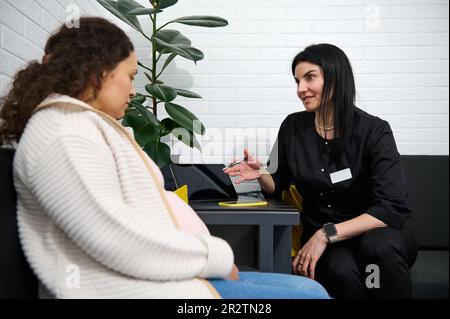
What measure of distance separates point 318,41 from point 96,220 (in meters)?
2.01

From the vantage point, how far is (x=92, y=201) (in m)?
0.80

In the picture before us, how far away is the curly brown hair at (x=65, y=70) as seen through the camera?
0.97 m

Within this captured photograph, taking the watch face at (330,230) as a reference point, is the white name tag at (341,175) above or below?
above

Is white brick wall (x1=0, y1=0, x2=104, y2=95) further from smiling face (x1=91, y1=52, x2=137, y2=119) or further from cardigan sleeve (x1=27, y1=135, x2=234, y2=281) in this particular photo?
cardigan sleeve (x1=27, y1=135, x2=234, y2=281)

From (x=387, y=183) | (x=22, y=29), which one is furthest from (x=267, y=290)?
(x=22, y=29)

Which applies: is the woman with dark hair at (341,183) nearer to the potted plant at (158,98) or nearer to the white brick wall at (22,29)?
the potted plant at (158,98)

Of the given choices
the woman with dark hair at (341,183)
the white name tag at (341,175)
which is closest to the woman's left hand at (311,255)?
the woman with dark hair at (341,183)

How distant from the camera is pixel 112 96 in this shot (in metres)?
1.04

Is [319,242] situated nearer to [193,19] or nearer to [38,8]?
[193,19]

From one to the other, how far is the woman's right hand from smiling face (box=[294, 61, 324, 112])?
351 mm

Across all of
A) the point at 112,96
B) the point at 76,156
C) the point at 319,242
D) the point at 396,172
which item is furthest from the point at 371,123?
the point at 76,156

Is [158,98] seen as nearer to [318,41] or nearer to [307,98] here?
[307,98]

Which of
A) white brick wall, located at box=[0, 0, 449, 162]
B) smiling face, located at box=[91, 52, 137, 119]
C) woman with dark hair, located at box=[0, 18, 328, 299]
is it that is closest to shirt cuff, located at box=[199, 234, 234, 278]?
woman with dark hair, located at box=[0, 18, 328, 299]
